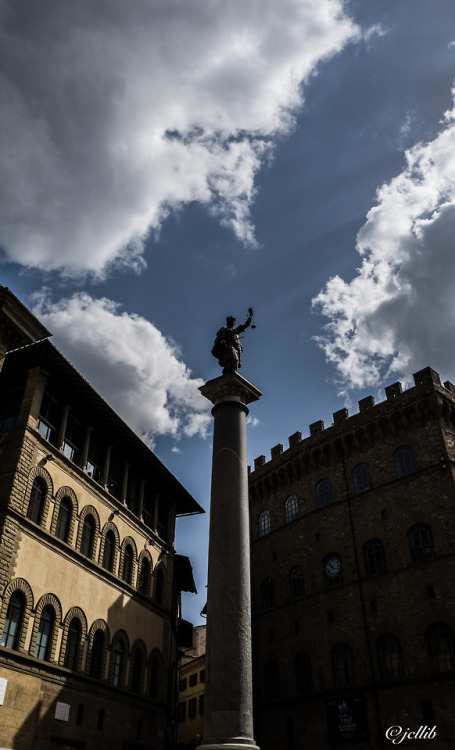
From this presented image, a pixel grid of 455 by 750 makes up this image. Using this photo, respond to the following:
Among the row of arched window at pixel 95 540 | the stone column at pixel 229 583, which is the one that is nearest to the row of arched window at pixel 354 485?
the row of arched window at pixel 95 540

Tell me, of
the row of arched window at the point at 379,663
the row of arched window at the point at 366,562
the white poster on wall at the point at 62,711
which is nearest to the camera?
the white poster on wall at the point at 62,711

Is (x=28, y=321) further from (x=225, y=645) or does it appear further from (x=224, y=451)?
(x=225, y=645)

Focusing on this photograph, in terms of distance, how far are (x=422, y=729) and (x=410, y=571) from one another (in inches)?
242

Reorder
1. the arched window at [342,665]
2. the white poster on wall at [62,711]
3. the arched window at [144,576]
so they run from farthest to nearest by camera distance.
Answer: the arched window at [342,665]
the arched window at [144,576]
the white poster on wall at [62,711]

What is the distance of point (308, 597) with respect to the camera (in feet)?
101

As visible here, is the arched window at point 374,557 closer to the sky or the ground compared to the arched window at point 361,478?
closer to the ground

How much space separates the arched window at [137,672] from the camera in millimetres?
24494

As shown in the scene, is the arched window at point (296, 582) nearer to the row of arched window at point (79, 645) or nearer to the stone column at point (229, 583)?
A: the row of arched window at point (79, 645)

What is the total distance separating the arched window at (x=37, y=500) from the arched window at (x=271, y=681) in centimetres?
1722

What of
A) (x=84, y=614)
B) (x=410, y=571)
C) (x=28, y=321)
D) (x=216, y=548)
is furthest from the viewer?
(x=410, y=571)

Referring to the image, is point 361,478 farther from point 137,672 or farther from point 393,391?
point 137,672

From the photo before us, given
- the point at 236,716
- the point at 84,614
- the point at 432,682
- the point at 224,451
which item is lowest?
the point at 236,716

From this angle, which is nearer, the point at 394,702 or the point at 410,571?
the point at 394,702

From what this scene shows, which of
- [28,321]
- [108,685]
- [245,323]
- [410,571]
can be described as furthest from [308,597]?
[28,321]
